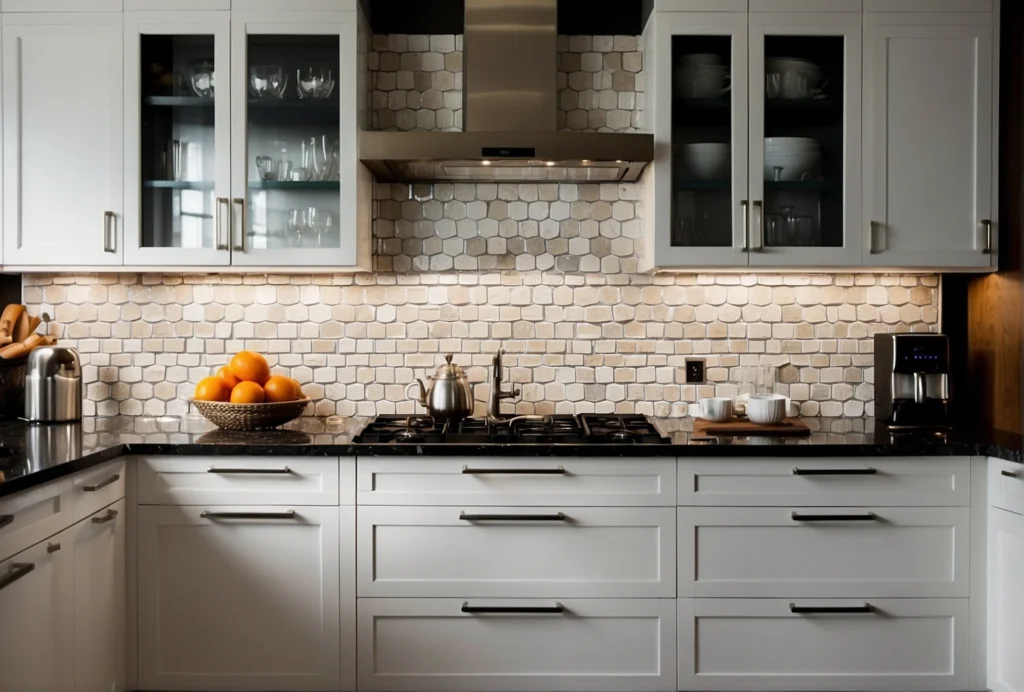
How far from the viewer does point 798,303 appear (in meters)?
3.31

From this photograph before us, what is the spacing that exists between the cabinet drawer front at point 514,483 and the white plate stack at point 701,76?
1254 millimetres

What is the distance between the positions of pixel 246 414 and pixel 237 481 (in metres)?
0.31

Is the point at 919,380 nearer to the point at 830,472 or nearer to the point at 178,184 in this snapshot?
the point at 830,472

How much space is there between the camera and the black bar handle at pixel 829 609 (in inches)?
104

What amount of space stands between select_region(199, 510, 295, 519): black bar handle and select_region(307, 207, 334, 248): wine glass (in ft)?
3.01

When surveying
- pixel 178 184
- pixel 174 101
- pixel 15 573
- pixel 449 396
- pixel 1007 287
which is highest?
pixel 174 101

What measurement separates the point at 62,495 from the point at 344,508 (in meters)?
0.76

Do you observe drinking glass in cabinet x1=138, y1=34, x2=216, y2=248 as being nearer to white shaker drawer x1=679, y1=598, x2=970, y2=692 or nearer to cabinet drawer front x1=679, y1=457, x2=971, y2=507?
cabinet drawer front x1=679, y1=457, x2=971, y2=507

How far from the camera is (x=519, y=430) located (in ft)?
9.43

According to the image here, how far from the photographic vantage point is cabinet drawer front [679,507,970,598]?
2654 mm

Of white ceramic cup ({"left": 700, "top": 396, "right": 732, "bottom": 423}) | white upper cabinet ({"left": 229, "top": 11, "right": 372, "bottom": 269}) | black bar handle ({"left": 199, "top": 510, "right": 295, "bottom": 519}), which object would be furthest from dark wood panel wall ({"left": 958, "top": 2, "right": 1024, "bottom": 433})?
black bar handle ({"left": 199, "top": 510, "right": 295, "bottom": 519})

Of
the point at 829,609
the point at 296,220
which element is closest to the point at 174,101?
the point at 296,220

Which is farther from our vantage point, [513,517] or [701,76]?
[701,76]

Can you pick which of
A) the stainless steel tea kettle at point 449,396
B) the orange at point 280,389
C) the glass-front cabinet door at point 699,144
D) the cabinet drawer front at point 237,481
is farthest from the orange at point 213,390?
the glass-front cabinet door at point 699,144
